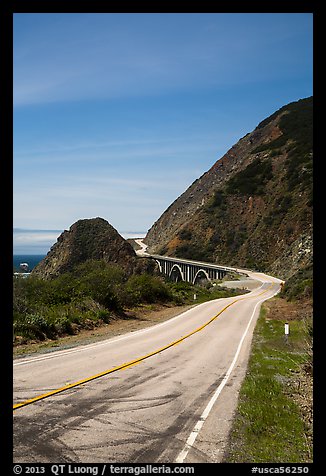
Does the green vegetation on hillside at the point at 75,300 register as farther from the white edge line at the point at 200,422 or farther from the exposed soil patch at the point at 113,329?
the white edge line at the point at 200,422

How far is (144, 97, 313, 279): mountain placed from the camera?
76.6 metres

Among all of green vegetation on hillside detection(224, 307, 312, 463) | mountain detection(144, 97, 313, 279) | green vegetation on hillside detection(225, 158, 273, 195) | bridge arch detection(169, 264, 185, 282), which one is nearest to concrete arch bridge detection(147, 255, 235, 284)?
bridge arch detection(169, 264, 185, 282)

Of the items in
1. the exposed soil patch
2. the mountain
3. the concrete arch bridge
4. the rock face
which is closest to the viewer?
the exposed soil patch

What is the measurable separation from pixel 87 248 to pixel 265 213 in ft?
125

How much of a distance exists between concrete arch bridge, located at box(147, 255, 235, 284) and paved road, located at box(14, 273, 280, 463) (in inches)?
2252

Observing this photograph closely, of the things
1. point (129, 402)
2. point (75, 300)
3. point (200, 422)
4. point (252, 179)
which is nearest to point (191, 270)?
point (252, 179)

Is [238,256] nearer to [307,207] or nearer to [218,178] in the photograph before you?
[307,207]

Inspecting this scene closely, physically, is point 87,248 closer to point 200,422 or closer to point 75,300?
point 75,300

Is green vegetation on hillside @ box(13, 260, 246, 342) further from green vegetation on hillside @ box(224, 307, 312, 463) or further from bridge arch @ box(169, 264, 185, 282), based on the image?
bridge arch @ box(169, 264, 185, 282)

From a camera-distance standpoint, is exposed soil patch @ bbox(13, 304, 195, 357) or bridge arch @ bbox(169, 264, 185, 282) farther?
bridge arch @ bbox(169, 264, 185, 282)

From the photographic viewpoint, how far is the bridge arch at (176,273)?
86375 millimetres

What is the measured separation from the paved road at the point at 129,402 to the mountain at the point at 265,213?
1863 inches

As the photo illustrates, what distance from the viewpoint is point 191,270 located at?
81.1 meters

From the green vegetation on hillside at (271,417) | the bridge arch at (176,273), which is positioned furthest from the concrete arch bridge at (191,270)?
the green vegetation on hillside at (271,417)
